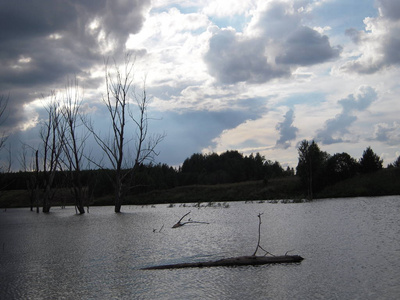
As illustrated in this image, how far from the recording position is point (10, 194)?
68562mm

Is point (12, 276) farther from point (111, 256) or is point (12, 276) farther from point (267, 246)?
point (267, 246)

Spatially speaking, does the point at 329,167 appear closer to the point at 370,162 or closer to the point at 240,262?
the point at 370,162

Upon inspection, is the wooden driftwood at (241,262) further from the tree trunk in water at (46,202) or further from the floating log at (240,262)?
the tree trunk in water at (46,202)

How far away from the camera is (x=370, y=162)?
171 ft

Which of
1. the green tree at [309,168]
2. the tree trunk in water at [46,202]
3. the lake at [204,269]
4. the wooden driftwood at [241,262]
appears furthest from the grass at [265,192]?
the wooden driftwood at [241,262]

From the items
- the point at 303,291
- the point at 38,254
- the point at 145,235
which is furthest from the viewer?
the point at 145,235

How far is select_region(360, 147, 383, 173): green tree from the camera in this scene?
5203cm

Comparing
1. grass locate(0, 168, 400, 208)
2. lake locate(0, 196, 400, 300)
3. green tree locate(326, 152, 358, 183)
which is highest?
green tree locate(326, 152, 358, 183)

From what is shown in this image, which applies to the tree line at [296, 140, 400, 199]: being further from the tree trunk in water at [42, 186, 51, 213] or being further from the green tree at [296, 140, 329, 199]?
the tree trunk in water at [42, 186, 51, 213]

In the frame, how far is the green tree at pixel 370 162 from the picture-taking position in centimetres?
5203

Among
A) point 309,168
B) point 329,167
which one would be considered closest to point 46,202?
point 309,168

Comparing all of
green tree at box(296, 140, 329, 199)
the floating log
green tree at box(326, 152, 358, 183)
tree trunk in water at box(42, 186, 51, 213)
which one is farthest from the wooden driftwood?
green tree at box(326, 152, 358, 183)

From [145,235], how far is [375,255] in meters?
7.60

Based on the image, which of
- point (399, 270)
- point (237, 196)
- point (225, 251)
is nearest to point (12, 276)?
point (225, 251)
